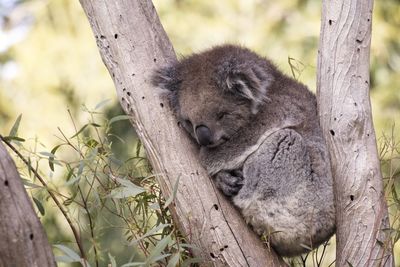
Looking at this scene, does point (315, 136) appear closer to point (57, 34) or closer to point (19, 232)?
point (19, 232)

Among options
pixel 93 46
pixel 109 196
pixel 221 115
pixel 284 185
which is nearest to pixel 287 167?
pixel 284 185

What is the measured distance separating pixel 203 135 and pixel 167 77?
0.29 m

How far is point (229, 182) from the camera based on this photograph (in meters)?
3.44

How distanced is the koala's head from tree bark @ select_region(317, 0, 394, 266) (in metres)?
0.50

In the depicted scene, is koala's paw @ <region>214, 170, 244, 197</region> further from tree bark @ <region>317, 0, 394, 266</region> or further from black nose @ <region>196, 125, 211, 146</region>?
tree bark @ <region>317, 0, 394, 266</region>

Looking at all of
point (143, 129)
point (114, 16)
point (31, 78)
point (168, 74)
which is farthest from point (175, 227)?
point (31, 78)

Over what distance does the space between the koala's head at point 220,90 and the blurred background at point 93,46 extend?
11.0 ft

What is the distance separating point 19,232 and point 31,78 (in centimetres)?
553

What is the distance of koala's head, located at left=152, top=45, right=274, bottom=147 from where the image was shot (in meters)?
3.52

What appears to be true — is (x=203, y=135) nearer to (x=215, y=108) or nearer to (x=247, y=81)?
(x=215, y=108)

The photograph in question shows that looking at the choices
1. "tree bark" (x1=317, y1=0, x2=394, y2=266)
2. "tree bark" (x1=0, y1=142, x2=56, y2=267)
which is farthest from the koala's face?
"tree bark" (x1=0, y1=142, x2=56, y2=267)

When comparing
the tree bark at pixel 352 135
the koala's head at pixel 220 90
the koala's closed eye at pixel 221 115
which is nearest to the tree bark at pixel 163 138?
the koala's head at pixel 220 90

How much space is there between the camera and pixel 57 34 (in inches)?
315

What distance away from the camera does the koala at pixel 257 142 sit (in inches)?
135
